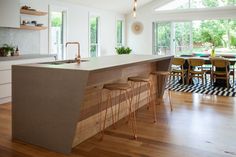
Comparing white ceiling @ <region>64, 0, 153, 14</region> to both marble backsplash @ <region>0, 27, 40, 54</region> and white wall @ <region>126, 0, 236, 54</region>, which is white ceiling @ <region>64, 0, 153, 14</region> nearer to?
white wall @ <region>126, 0, 236, 54</region>

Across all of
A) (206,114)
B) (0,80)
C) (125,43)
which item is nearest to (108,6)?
(125,43)

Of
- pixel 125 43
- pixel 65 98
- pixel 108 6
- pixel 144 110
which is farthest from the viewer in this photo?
pixel 125 43

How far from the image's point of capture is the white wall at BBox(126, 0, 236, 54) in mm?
9547

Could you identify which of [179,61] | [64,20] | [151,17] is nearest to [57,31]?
[64,20]

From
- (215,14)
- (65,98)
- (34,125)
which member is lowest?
(34,125)

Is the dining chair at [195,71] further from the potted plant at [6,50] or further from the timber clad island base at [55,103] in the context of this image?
the potted plant at [6,50]

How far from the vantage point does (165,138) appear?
135 inches

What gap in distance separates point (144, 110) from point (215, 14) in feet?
20.4

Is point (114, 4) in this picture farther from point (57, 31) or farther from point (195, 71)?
point (195, 71)

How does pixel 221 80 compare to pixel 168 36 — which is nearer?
pixel 221 80

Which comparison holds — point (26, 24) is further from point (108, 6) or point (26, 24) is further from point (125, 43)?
point (125, 43)

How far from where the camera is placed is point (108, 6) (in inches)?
364

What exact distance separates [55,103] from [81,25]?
5.75 m

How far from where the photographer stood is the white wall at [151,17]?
9547 millimetres
